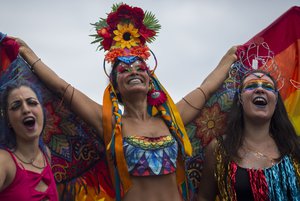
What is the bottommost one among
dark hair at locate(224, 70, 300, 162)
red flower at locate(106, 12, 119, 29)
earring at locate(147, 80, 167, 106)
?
dark hair at locate(224, 70, 300, 162)

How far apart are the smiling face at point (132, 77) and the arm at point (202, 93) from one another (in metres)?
0.45

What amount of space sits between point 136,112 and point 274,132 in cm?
123

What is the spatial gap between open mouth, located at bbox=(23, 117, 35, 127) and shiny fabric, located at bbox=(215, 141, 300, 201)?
1.60 meters

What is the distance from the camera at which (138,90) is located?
14.9ft

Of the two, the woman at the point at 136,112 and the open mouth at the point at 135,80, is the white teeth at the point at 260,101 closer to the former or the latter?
the woman at the point at 136,112

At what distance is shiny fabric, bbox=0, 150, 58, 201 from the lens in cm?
345

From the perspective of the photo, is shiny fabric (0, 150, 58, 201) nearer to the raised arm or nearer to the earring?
the raised arm

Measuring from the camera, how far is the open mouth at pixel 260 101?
14.6 feet

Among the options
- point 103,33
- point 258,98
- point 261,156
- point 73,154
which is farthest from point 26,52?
point 261,156

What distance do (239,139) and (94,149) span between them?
4.37ft

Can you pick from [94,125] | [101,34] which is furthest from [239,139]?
[101,34]

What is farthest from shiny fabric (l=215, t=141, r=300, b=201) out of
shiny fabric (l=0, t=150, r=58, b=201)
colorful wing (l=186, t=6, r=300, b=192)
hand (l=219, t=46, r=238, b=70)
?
shiny fabric (l=0, t=150, r=58, b=201)

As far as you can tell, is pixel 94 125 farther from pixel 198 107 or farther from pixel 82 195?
pixel 198 107

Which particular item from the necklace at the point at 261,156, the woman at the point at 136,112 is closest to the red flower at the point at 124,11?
the woman at the point at 136,112
